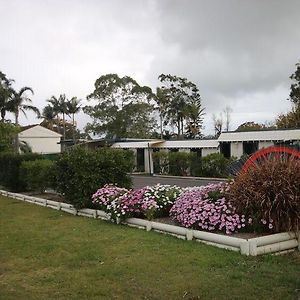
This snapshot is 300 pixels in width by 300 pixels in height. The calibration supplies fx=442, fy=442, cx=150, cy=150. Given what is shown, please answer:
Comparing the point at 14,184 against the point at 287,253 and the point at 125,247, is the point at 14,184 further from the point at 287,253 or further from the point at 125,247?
the point at 287,253

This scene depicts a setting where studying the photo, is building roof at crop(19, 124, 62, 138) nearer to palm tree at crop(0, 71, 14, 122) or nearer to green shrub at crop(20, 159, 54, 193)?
palm tree at crop(0, 71, 14, 122)

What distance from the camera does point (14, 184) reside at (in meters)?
19.8

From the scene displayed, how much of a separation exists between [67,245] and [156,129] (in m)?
48.5

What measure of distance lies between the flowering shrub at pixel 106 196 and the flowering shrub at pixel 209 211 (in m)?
1.93

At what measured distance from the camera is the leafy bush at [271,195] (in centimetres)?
750

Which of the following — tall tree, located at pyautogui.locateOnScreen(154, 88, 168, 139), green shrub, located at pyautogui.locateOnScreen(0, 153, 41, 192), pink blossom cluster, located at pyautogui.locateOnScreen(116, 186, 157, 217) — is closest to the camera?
pink blossom cluster, located at pyautogui.locateOnScreen(116, 186, 157, 217)

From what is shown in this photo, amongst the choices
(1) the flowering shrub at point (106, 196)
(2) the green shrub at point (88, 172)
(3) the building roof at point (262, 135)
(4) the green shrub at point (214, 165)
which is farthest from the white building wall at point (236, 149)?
(1) the flowering shrub at point (106, 196)

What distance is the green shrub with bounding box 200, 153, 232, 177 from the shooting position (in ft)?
95.1

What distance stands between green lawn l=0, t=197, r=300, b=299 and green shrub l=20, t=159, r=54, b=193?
26.7 feet

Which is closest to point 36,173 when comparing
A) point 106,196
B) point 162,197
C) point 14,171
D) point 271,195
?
point 14,171

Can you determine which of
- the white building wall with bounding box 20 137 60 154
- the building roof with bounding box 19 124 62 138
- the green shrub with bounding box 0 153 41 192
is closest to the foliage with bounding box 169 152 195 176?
the green shrub with bounding box 0 153 41 192

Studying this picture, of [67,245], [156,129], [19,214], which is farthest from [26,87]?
[67,245]

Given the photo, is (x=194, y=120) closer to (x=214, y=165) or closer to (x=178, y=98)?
(x=178, y=98)

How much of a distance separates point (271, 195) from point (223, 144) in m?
24.5
